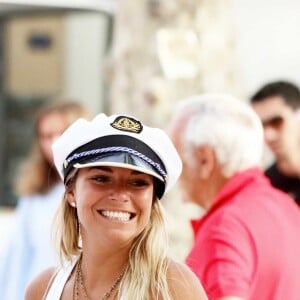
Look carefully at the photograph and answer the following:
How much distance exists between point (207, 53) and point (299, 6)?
4593 mm

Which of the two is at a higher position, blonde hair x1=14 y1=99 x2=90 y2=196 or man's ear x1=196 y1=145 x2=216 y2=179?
man's ear x1=196 y1=145 x2=216 y2=179

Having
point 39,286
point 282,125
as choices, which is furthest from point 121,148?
point 282,125

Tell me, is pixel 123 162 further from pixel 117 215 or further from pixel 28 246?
pixel 28 246

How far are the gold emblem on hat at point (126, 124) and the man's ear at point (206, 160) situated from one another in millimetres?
1263

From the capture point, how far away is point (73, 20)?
14.5 metres

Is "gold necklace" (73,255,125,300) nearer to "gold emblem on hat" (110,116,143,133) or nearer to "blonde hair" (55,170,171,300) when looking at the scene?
"blonde hair" (55,170,171,300)

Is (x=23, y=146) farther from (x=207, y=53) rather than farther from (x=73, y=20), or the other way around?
(x=207, y=53)

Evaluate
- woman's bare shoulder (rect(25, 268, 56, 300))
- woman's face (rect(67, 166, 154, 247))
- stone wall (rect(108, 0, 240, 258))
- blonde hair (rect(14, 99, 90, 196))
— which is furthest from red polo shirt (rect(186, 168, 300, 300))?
stone wall (rect(108, 0, 240, 258))

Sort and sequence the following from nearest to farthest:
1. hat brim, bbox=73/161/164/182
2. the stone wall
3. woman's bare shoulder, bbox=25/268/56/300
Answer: hat brim, bbox=73/161/164/182, woman's bare shoulder, bbox=25/268/56/300, the stone wall

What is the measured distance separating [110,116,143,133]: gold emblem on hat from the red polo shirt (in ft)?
2.93

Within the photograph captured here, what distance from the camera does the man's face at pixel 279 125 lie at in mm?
6438

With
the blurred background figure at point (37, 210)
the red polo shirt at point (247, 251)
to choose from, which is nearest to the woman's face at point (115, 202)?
the red polo shirt at point (247, 251)

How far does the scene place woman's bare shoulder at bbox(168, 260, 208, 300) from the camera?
327 centimetres

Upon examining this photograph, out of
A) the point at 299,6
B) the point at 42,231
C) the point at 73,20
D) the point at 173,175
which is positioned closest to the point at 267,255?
the point at 173,175
